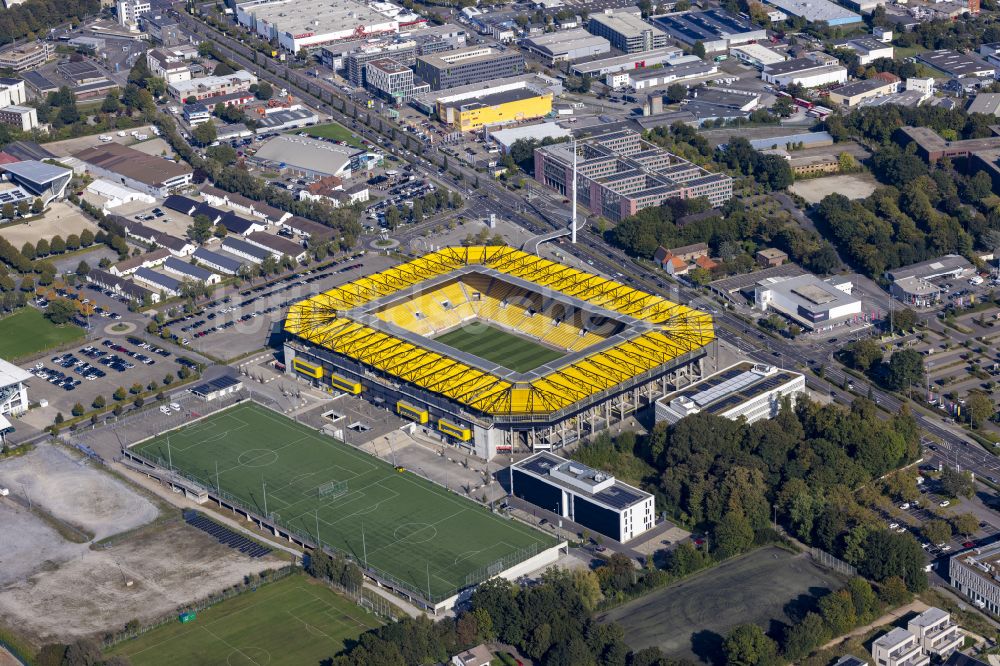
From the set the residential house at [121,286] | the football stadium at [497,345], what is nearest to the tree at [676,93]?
the football stadium at [497,345]

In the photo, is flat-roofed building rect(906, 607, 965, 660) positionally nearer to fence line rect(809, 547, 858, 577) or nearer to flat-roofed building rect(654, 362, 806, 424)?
fence line rect(809, 547, 858, 577)

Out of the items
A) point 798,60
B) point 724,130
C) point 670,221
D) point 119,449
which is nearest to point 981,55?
point 798,60

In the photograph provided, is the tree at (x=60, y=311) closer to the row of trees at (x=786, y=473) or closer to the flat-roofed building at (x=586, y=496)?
the flat-roofed building at (x=586, y=496)

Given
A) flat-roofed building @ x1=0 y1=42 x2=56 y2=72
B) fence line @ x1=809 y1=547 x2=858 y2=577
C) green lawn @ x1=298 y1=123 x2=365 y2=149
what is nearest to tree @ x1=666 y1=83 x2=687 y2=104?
green lawn @ x1=298 y1=123 x2=365 y2=149

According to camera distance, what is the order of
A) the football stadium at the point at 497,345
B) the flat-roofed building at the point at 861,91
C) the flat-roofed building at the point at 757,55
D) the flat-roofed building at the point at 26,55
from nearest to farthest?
the football stadium at the point at 497,345 → the flat-roofed building at the point at 861,91 → the flat-roofed building at the point at 757,55 → the flat-roofed building at the point at 26,55

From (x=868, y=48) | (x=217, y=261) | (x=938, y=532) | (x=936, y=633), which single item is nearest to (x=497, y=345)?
(x=217, y=261)

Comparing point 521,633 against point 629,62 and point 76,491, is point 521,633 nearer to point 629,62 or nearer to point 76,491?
point 76,491
